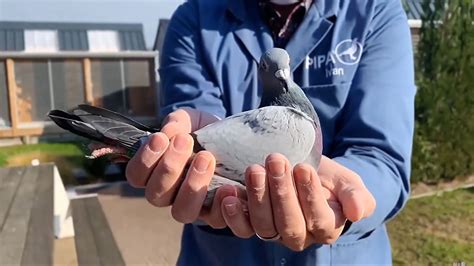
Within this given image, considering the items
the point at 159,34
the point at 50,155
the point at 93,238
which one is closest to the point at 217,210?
the point at 93,238

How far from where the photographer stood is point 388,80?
100 centimetres

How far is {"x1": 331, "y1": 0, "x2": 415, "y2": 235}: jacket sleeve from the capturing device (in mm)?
915

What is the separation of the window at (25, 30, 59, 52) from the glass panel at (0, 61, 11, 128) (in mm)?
602

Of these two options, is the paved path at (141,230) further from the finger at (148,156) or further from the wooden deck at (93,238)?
the finger at (148,156)

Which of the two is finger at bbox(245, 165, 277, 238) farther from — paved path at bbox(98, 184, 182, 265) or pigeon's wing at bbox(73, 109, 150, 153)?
paved path at bbox(98, 184, 182, 265)

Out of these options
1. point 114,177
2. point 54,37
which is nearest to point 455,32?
point 114,177

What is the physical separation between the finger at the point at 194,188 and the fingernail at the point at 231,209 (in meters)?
0.04

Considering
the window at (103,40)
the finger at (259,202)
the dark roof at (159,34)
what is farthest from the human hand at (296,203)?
the dark roof at (159,34)

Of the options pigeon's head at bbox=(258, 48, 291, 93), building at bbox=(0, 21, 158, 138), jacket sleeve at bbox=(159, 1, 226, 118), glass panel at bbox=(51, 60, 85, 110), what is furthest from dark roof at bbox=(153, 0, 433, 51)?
pigeon's head at bbox=(258, 48, 291, 93)

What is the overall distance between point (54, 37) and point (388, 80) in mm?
8446

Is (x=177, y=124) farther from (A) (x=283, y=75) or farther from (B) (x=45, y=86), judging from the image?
(B) (x=45, y=86)

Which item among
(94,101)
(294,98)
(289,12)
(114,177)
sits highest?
(289,12)

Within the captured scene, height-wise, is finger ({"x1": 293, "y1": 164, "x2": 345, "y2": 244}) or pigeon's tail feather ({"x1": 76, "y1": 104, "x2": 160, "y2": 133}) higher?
pigeon's tail feather ({"x1": 76, "y1": 104, "x2": 160, "y2": 133})

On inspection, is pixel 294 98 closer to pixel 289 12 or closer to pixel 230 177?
pixel 230 177
